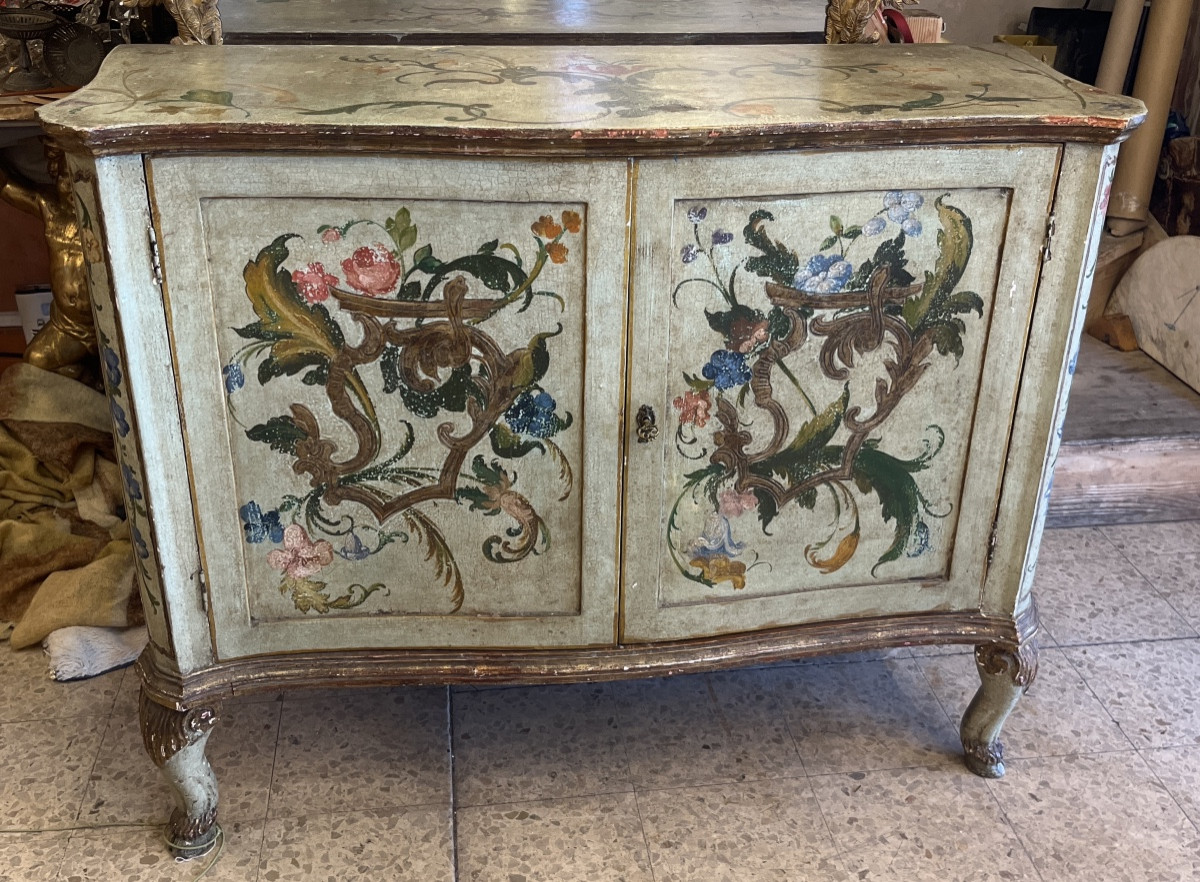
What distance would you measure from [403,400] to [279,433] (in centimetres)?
16

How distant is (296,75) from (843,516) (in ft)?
3.08

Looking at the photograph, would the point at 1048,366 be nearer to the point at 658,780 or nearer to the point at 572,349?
the point at 572,349

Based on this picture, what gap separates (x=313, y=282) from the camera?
1.38m

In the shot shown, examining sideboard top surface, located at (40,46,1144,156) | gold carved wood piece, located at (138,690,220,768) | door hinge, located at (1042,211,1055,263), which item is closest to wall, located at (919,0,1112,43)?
sideboard top surface, located at (40,46,1144,156)

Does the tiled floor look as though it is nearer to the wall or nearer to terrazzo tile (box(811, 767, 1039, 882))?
terrazzo tile (box(811, 767, 1039, 882))

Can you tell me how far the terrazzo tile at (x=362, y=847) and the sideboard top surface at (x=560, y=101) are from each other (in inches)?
39.2

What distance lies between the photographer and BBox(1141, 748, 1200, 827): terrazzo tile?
1.81 meters

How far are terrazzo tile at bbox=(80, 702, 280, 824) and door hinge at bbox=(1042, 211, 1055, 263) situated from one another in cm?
136

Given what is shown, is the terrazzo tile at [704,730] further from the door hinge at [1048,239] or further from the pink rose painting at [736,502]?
the door hinge at [1048,239]

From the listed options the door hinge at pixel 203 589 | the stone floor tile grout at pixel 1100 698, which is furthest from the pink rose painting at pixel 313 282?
the stone floor tile grout at pixel 1100 698

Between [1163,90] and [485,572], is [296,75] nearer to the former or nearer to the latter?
[485,572]

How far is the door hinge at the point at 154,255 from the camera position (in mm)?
1322

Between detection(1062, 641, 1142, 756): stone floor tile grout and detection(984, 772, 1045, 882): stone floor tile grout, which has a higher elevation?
detection(1062, 641, 1142, 756): stone floor tile grout

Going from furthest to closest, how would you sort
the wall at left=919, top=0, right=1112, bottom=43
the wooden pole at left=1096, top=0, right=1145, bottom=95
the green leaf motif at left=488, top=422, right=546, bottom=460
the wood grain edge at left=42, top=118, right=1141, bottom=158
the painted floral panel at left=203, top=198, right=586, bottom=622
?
1. the wall at left=919, top=0, right=1112, bottom=43
2. the wooden pole at left=1096, top=0, right=1145, bottom=95
3. the green leaf motif at left=488, top=422, right=546, bottom=460
4. the painted floral panel at left=203, top=198, right=586, bottom=622
5. the wood grain edge at left=42, top=118, right=1141, bottom=158
